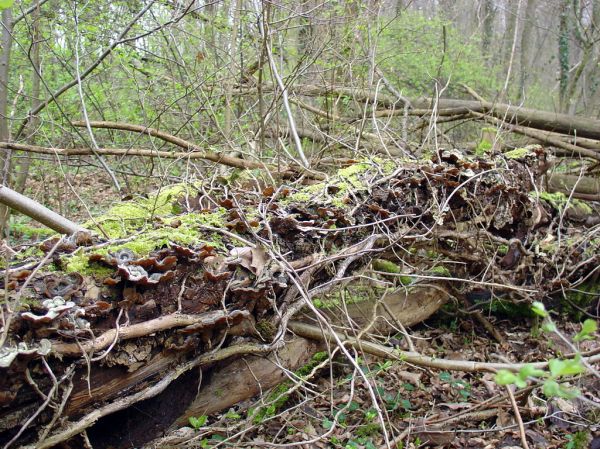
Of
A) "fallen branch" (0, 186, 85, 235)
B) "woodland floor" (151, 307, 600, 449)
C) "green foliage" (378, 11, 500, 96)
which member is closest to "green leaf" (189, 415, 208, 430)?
"woodland floor" (151, 307, 600, 449)

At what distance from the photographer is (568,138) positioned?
7176 millimetres

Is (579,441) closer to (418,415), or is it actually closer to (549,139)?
(418,415)

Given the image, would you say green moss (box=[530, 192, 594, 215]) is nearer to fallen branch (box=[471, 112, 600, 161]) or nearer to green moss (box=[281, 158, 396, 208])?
fallen branch (box=[471, 112, 600, 161])

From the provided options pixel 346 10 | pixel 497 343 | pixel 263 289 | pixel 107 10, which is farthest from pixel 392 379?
pixel 107 10

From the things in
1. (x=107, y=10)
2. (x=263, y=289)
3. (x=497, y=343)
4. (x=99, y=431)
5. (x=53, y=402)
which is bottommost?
(x=497, y=343)

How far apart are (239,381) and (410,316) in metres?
2.21

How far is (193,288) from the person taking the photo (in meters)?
2.40

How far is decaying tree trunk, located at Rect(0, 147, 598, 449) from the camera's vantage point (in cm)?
196

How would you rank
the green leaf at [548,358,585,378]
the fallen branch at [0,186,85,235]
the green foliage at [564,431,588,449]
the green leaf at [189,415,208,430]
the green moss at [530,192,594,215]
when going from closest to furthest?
the green leaf at [548,358,585,378] < the fallen branch at [0,186,85,235] < the green leaf at [189,415,208,430] < the green foliage at [564,431,588,449] < the green moss at [530,192,594,215]

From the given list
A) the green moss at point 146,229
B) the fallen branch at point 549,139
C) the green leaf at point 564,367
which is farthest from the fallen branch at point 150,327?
the fallen branch at point 549,139

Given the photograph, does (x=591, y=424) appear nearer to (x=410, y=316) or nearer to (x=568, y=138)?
(x=410, y=316)

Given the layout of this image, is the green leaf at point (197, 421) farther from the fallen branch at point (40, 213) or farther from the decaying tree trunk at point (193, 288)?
the fallen branch at point (40, 213)

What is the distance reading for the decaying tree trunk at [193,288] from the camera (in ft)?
6.43

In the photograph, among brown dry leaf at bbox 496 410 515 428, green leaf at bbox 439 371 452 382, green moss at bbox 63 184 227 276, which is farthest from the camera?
green leaf at bbox 439 371 452 382
